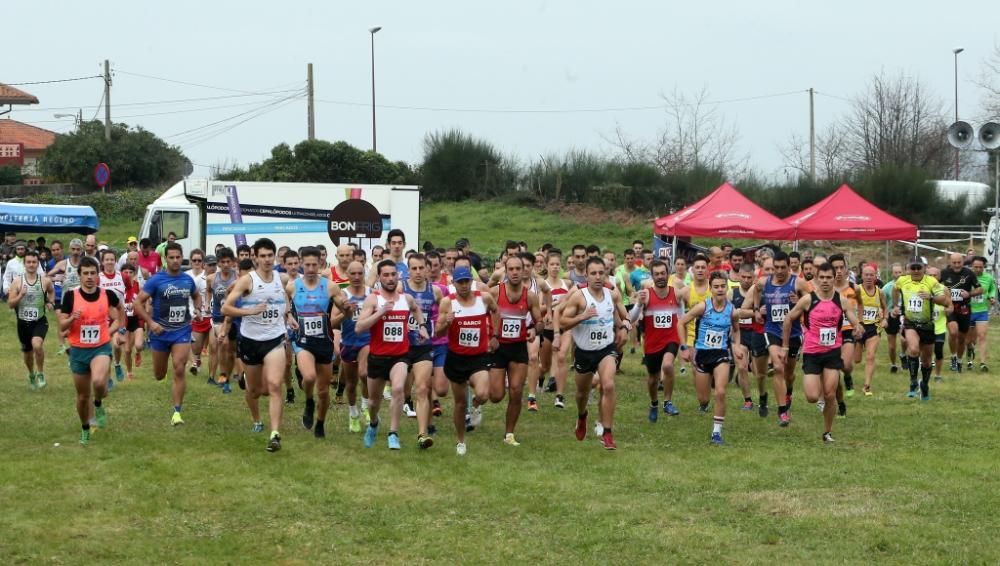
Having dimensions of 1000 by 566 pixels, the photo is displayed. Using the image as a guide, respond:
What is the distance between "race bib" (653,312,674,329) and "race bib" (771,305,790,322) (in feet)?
4.38

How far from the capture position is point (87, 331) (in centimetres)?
1150

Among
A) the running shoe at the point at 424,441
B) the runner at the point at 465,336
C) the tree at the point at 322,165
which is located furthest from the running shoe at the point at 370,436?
the tree at the point at 322,165

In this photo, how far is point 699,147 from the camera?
190 ft

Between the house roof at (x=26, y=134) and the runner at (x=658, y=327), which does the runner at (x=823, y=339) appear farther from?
the house roof at (x=26, y=134)

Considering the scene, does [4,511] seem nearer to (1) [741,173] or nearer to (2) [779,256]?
(2) [779,256]

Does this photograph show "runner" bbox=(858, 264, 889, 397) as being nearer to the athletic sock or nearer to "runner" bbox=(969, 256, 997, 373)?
"runner" bbox=(969, 256, 997, 373)

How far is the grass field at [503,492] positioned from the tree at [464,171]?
3445 centimetres

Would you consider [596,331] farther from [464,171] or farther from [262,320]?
[464,171]

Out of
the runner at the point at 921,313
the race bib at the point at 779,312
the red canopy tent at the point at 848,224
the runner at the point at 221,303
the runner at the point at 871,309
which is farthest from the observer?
the red canopy tent at the point at 848,224

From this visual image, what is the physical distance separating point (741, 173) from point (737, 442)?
35905mm

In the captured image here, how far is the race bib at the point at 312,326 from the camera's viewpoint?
12.0 metres

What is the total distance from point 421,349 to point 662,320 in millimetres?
3469

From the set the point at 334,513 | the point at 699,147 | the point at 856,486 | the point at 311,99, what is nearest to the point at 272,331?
the point at 334,513

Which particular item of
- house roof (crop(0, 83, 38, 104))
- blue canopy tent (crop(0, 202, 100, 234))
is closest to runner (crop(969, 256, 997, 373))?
blue canopy tent (crop(0, 202, 100, 234))
